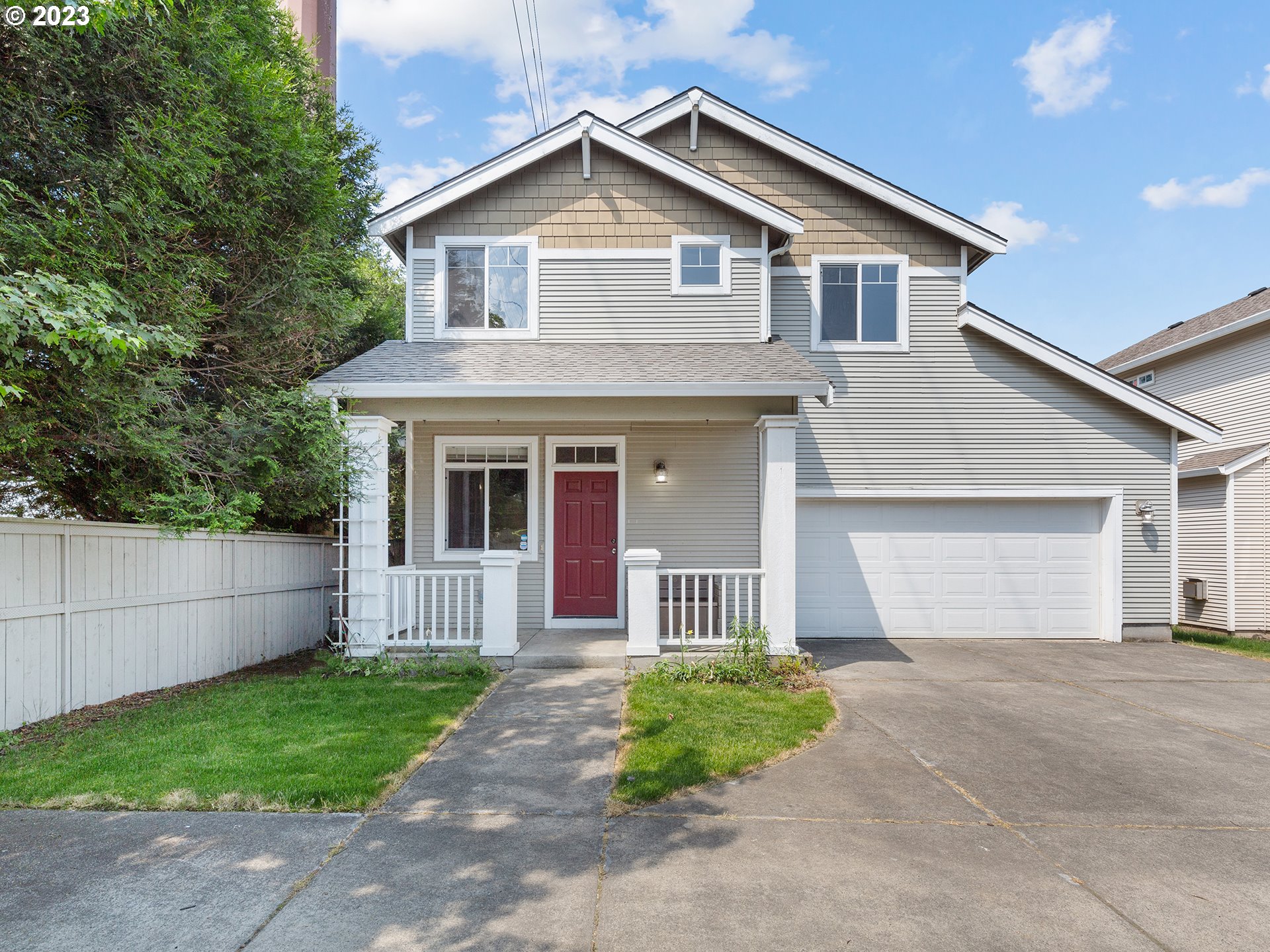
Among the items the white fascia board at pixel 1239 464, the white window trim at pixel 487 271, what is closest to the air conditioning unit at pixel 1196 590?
the white fascia board at pixel 1239 464

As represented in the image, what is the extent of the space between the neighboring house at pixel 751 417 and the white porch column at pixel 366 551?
0.41 metres

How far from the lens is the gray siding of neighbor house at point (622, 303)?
30.9 feet

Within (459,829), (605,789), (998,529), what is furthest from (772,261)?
(459,829)

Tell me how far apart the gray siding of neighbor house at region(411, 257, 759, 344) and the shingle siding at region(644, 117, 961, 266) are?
54.7 inches

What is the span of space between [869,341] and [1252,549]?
7.75m

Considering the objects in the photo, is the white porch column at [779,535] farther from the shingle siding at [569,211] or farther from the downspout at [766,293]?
the shingle siding at [569,211]

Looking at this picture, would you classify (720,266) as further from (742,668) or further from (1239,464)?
(1239,464)

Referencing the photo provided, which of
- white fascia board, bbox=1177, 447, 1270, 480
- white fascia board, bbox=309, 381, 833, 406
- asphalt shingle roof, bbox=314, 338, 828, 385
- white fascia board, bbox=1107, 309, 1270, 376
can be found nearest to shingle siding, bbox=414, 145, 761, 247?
asphalt shingle roof, bbox=314, 338, 828, 385

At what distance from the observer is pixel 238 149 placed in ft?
22.2

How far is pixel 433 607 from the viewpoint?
290 inches

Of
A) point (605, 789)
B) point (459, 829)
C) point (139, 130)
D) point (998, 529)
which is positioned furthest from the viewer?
point (998, 529)

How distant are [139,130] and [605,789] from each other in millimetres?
6168

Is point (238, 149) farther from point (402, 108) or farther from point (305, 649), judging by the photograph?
point (402, 108)

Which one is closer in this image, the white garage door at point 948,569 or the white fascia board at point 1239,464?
the white garage door at point 948,569
